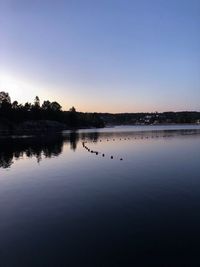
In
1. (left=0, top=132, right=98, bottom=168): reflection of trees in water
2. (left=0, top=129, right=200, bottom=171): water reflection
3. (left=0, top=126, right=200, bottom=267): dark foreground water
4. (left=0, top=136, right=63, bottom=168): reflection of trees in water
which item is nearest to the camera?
(left=0, top=126, right=200, bottom=267): dark foreground water

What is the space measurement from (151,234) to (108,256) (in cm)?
435

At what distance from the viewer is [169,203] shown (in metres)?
28.2

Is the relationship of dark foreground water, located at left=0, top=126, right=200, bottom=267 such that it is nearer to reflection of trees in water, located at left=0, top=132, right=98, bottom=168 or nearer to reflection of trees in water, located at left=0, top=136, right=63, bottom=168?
reflection of trees in water, located at left=0, top=136, right=63, bottom=168

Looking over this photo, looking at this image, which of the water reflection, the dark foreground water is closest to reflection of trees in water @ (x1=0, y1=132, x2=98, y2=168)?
the water reflection

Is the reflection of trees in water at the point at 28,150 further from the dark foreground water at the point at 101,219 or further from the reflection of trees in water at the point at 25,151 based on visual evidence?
the dark foreground water at the point at 101,219

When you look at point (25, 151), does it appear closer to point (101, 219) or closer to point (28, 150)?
point (28, 150)

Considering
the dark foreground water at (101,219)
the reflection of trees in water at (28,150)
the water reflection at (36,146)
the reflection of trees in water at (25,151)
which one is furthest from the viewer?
the water reflection at (36,146)

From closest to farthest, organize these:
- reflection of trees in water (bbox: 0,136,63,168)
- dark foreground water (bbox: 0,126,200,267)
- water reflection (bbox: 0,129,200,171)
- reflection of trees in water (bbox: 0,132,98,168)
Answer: dark foreground water (bbox: 0,126,200,267)
reflection of trees in water (bbox: 0,136,63,168)
reflection of trees in water (bbox: 0,132,98,168)
water reflection (bbox: 0,129,200,171)

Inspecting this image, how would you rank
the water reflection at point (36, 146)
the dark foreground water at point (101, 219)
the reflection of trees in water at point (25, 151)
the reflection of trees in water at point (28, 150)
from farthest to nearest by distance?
the water reflection at point (36, 146) → the reflection of trees in water at point (28, 150) → the reflection of trees in water at point (25, 151) → the dark foreground water at point (101, 219)

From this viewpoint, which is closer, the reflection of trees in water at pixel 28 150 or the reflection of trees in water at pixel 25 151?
the reflection of trees in water at pixel 25 151

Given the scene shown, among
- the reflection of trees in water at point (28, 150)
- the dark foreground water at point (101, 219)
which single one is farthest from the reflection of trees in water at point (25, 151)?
the dark foreground water at point (101, 219)

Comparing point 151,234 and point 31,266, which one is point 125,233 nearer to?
point 151,234

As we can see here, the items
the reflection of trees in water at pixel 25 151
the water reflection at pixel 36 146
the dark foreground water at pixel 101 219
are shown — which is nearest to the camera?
the dark foreground water at pixel 101 219

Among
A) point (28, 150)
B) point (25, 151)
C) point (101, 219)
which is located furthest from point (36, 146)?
point (101, 219)
